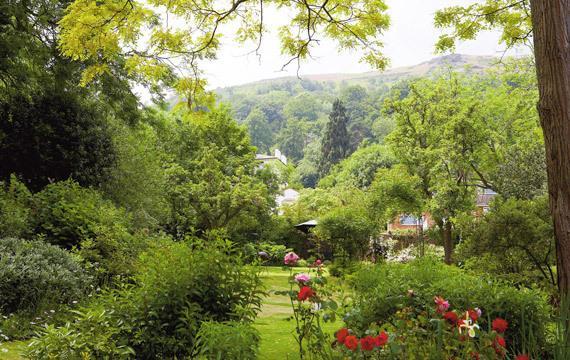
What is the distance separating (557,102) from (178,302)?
3081 millimetres

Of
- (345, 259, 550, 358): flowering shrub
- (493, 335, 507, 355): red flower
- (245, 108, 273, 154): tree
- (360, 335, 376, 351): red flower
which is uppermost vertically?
(245, 108, 273, 154): tree

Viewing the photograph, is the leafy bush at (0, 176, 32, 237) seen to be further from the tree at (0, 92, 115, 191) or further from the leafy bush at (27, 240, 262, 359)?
the leafy bush at (27, 240, 262, 359)

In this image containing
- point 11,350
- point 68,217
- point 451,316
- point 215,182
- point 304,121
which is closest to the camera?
point 451,316

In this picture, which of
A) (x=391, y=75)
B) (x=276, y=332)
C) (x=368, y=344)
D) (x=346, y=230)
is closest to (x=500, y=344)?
(x=368, y=344)

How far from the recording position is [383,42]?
6691 millimetres

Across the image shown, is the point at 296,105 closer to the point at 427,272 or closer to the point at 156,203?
the point at 156,203

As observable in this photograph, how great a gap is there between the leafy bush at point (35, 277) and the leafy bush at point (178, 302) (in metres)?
1.72

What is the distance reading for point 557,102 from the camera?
3631mm

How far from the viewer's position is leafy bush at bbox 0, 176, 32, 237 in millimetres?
6660

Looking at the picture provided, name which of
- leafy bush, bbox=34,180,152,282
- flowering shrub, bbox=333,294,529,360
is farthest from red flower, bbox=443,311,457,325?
leafy bush, bbox=34,180,152,282

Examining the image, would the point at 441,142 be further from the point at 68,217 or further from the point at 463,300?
the point at 463,300

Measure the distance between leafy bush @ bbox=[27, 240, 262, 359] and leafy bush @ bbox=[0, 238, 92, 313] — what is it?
172 centimetres

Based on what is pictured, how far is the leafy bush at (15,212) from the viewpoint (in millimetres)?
6660

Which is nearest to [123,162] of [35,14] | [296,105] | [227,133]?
[35,14]
